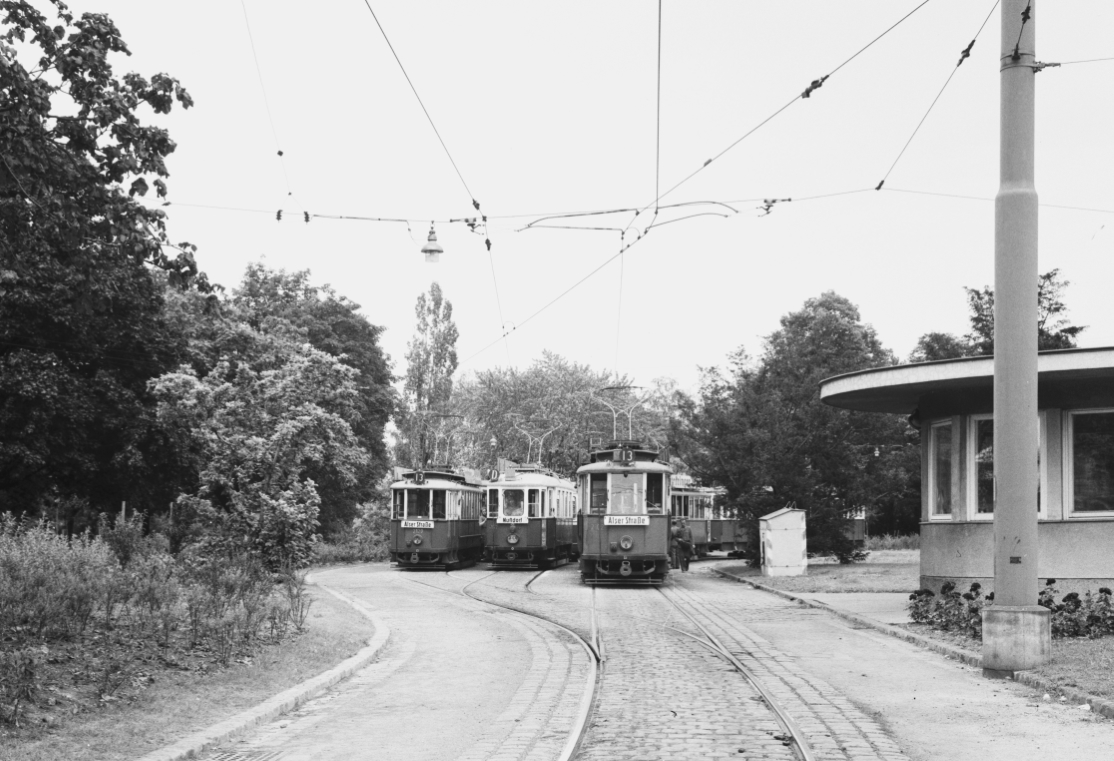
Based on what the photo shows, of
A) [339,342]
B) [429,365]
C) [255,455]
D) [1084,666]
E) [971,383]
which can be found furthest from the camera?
[429,365]

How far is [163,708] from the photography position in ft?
31.7

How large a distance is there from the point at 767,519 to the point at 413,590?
979 centimetres

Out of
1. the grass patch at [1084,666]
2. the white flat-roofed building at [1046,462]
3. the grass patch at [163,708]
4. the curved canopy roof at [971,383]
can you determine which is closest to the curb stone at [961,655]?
the grass patch at [1084,666]

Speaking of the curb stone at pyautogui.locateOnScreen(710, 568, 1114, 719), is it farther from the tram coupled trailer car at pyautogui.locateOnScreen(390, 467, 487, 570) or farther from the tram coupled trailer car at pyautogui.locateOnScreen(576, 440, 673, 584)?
the tram coupled trailer car at pyautogui.locateOnScreen(390, 467, 487, 570)

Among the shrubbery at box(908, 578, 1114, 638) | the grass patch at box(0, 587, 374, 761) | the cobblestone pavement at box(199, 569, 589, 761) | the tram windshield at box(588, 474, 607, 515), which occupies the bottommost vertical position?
the cobblestone pavement at box(199, 569, 589, 761)

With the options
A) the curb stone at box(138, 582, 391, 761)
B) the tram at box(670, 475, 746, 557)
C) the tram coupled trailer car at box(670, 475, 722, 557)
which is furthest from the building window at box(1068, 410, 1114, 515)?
the tram coupled trailer car at box(670, 475, 722, 557)

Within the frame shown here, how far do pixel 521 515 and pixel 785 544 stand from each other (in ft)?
30.5

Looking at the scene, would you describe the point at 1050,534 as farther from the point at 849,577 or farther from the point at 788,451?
the point at 788,451

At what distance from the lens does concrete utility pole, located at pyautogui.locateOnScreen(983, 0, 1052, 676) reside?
1266 centimetres

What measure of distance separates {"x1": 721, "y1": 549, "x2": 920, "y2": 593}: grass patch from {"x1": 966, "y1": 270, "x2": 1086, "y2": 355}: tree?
29024mm

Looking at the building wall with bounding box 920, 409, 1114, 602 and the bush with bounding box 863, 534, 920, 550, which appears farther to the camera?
the bush with bounding box 863, 534, 920, 550

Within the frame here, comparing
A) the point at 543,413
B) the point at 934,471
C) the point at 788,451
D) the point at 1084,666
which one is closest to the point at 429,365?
the point at 543,413

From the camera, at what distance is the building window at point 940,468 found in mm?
19828

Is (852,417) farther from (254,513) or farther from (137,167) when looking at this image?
(137,167)
